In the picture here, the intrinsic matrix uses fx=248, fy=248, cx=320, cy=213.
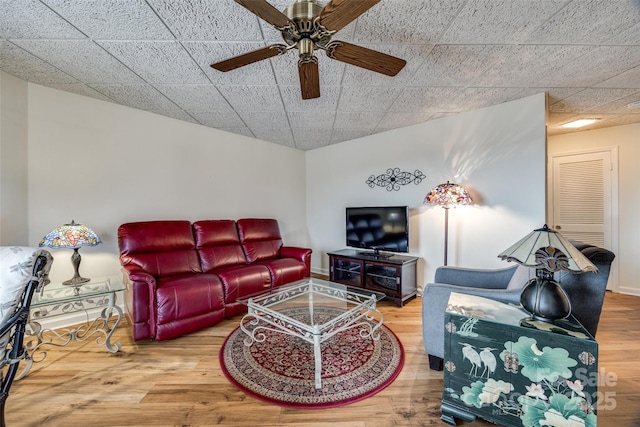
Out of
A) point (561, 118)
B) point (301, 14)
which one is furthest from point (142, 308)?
point (561, 118)

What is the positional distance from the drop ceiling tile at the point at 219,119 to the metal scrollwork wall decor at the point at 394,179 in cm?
210

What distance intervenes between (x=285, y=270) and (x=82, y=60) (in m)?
2.69

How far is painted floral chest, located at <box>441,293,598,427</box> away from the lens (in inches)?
43.6

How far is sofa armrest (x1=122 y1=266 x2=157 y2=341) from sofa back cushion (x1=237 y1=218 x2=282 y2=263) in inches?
51.5

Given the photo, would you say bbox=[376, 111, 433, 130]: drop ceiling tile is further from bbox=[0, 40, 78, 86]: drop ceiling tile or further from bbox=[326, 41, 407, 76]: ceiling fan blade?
bbox=[0, 40, 78, 86]: drop ceiling tile

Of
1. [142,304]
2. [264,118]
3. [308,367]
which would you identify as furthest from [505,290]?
[264,118]

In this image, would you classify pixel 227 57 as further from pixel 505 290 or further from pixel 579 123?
pixel 579 123

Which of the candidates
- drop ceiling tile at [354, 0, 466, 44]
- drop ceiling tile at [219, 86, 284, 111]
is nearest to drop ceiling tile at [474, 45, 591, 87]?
drop ceiling tile at [354, 0, 466, 44]

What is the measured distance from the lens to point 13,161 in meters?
2.19

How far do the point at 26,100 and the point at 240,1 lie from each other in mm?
2650

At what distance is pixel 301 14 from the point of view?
1.35 m

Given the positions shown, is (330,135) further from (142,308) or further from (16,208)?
(16,208)

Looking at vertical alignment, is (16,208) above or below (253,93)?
below

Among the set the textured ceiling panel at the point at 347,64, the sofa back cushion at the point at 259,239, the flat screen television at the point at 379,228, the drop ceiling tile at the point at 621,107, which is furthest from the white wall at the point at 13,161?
the drop ceiling tile at the point at 621,107
